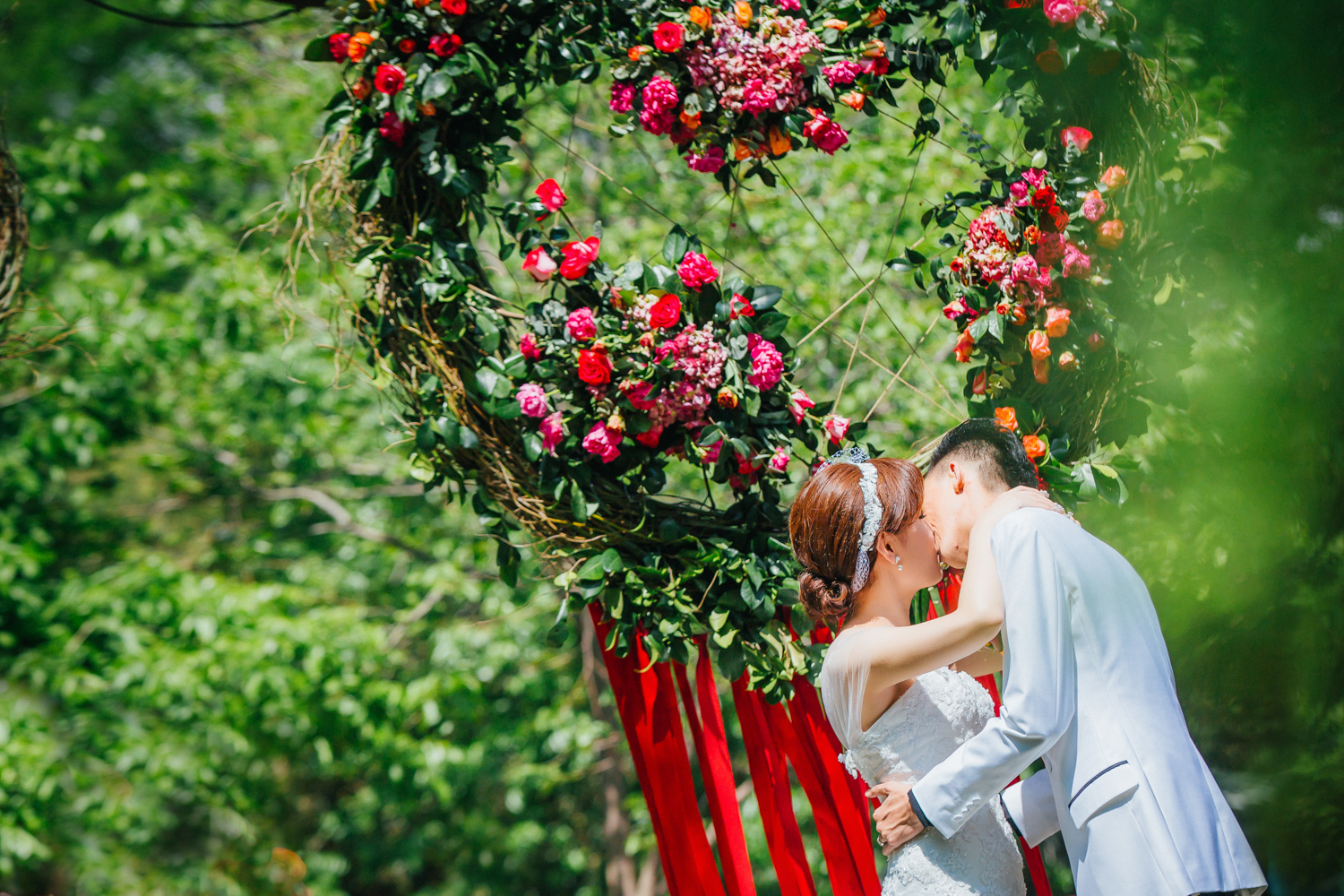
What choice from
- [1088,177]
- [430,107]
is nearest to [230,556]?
[430,107]

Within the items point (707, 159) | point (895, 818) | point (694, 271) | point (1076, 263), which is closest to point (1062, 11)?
point (1076, 263)

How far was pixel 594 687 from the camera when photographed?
5.12 meters

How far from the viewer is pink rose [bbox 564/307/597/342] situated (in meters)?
2.02

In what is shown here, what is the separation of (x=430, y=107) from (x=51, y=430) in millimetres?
3732

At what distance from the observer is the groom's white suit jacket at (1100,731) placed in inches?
60.2

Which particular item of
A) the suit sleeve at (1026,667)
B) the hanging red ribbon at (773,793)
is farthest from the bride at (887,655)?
the hanging red ribbon at (773,793)

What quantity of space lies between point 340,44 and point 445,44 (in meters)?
0.27

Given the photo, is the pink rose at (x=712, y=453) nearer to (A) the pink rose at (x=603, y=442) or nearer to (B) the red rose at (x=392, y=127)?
(A) the pink rose at (x=603, y=442)

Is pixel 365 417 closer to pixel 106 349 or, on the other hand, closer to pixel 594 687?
pixel 106 349

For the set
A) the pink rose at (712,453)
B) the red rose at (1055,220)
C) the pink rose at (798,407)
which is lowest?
the pink rose at (712,453)

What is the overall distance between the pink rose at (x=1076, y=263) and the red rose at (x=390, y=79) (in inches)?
59.8

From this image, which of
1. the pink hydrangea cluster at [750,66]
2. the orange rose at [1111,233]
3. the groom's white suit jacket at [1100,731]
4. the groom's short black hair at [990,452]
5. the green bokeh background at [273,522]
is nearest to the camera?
the groom's white suit jacket at [1100,731]

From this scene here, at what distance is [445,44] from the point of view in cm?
206

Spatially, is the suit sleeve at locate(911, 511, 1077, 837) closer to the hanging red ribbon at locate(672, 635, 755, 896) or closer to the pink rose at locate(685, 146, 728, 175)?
the hanging red ribbon at locate(672, 635, 755, 896)
